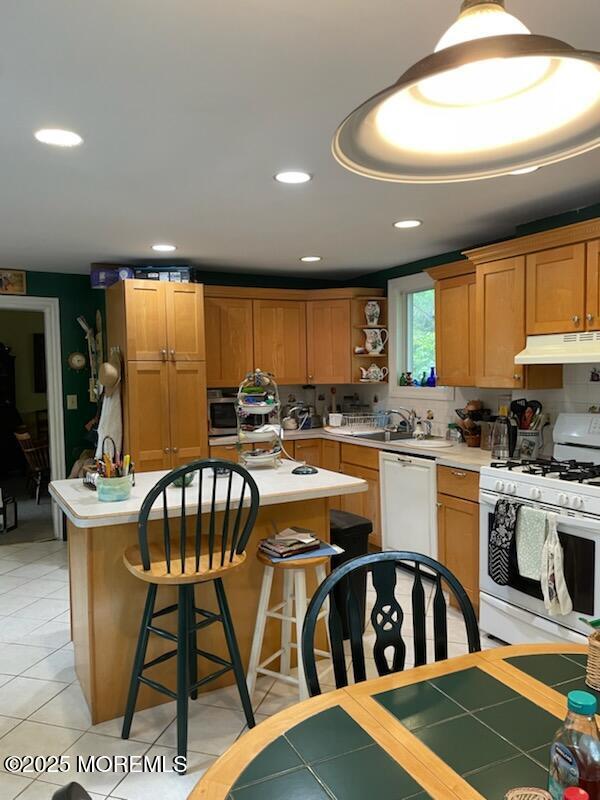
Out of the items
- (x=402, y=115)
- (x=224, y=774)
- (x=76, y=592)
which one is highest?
(x=402, y=115)

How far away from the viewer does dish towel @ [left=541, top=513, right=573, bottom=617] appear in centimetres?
262

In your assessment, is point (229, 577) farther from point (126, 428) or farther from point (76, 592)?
point (126, 428)

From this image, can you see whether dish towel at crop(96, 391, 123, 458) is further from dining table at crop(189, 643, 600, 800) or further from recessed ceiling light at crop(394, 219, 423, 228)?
dining table at crop(189, 643, 600, 800)

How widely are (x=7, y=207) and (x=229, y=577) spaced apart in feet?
7.42


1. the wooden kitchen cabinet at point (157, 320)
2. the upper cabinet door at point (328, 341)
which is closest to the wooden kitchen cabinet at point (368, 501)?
the upper cabinet door at point (328, 341)

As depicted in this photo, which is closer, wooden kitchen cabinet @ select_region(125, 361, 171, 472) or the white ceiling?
the white ceiling

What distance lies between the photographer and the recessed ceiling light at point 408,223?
3481 millimetres

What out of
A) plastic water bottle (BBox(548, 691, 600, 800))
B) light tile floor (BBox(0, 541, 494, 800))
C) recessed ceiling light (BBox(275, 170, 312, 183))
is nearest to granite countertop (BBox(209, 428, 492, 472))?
light tile floor (BBox(0, 541, 494, 800))

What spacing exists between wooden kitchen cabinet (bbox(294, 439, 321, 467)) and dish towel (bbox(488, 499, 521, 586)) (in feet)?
7.45

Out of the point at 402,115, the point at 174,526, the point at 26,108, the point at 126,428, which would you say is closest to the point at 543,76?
the point at 402,115

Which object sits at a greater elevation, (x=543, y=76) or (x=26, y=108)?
(x=26, y=108)

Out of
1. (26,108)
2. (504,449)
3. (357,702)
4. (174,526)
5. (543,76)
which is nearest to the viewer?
(543,76)

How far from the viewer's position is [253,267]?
4965 millimetres

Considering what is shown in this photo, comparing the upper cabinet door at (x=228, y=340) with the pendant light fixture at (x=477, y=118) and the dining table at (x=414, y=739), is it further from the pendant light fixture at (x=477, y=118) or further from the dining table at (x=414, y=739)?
the pendant light fixture at (x=477, y=118)
